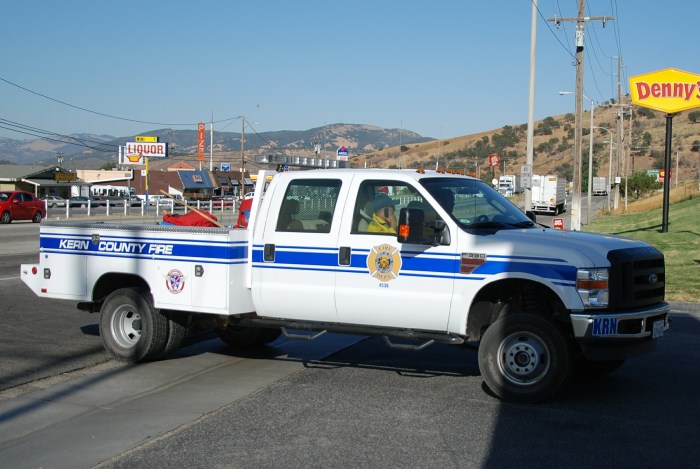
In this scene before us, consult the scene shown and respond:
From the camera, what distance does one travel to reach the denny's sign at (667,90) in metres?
28.0

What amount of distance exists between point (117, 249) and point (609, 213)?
4649cm

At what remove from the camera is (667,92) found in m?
28.4

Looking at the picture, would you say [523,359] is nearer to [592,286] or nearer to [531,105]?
[592,286]

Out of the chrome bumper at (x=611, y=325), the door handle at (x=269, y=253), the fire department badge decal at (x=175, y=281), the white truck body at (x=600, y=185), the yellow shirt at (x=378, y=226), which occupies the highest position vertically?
the white truck body at (x=600, y=185)

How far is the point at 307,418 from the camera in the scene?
22.7 ft

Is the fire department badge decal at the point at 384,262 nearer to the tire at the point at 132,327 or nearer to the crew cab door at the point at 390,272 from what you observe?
the crew cab door at the point at 390,272

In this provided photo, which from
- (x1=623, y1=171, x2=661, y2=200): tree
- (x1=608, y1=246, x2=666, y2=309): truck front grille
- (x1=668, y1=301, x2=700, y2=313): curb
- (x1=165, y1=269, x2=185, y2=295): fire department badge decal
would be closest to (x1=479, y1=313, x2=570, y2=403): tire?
(x1=608, y1=246, x2=666, y2=309): truck front grille

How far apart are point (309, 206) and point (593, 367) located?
3.39 metres

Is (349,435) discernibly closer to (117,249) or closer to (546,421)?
(546,421)

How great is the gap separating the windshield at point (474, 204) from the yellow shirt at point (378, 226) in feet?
1.80

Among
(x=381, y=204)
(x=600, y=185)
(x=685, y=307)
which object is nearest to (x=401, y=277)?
(x=381, y=204)

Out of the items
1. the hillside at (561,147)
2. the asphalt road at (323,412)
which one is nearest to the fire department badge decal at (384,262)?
the asphalt road at (323,412)

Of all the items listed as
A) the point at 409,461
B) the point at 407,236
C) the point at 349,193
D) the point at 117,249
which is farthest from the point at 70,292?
the point at 409,461

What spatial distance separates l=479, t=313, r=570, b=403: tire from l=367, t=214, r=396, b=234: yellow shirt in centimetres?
136
